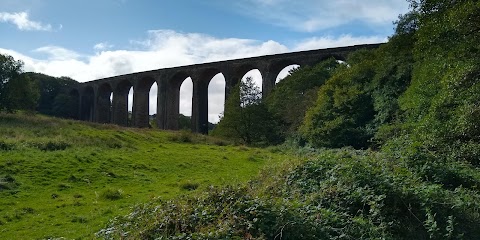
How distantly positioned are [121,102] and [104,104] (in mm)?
6625

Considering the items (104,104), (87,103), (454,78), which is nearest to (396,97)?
(454,78)

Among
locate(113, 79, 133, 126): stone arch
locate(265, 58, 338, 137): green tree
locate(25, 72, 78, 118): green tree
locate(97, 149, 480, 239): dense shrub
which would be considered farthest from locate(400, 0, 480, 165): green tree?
locate(25, 72, 78, 118): green tree

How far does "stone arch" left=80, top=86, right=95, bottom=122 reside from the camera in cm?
7244

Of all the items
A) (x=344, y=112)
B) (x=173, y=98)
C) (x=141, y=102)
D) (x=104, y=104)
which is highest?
(x=173, y=98)

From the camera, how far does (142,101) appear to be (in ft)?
195

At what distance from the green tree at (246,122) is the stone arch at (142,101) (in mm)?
21151

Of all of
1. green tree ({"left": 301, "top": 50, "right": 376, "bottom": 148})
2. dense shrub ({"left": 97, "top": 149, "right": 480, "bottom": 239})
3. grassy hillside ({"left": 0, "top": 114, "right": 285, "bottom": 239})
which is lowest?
grassy hillside ({"left": 0, "top": 114, "right": 285, "bottom": 239})

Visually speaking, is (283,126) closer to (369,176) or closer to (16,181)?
(16,181)

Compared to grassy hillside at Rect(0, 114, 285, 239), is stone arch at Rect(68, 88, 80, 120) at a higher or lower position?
higher

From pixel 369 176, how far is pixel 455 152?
530 cm

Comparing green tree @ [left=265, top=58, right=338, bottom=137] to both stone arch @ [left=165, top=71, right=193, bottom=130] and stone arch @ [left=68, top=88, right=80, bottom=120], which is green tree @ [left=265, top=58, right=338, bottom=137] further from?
stone arch @ [left=68, top=88, right=80, bottom=120]

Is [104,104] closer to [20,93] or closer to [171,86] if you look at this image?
[171,86]

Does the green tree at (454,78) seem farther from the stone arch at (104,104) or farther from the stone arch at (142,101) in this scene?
the stone arch at (104,104)

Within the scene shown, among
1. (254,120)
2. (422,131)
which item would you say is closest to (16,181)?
(422,131)
